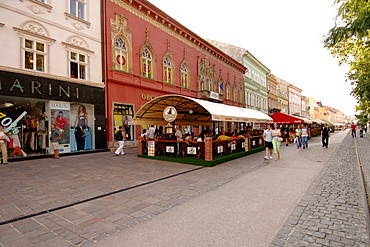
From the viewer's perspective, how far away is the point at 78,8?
13906mm

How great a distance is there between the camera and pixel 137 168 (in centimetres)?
881

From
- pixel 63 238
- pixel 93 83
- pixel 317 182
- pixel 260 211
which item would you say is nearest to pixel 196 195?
pixel 260 211

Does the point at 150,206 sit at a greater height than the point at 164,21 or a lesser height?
lesser

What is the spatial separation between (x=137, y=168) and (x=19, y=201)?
4.32 meters

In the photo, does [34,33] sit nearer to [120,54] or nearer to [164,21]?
[120,54]

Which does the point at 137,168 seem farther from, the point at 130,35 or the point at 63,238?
the point at 130,35

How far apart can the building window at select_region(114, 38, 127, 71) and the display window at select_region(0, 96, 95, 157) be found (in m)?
4.06

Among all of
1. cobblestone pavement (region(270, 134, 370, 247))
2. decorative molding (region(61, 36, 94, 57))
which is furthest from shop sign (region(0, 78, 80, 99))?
cobblestone pavement (region(270, 134, 370, 247))

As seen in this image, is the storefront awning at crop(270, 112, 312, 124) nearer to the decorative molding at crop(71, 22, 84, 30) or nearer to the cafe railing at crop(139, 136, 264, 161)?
the cafe railing at crop(139, 136, 264, 161)

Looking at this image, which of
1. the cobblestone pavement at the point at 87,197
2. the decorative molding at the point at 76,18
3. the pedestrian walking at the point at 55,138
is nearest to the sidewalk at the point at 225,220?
the cobblestone pavement at the point at 87,197

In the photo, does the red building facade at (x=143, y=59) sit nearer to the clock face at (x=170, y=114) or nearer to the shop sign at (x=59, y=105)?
the shop sign at (x=59, y=105)

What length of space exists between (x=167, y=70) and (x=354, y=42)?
1603 centimetres

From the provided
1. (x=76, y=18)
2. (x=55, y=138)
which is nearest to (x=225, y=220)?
(x=55, y=138)

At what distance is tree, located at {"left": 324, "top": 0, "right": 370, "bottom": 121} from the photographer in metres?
8.36
